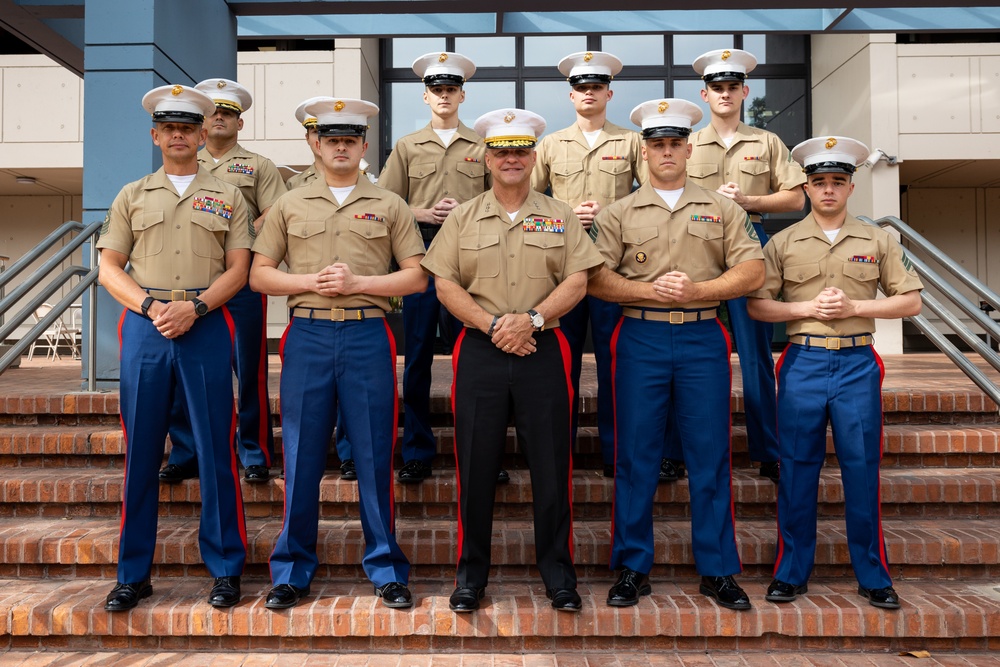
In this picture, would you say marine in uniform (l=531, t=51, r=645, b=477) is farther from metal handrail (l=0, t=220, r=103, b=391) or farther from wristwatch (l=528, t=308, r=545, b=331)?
metal handrail (l=0, t=220, r=103, b=391)

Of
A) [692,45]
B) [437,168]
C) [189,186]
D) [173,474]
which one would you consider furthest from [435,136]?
[692,45]

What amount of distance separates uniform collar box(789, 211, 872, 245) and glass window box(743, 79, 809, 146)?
9.09m

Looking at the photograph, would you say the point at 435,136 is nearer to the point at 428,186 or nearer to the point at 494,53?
the point at 428,186

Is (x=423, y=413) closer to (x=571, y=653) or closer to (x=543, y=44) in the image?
(x=571, y=653)

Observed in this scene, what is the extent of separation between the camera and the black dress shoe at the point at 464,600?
3.25 m

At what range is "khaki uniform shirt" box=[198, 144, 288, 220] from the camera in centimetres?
424

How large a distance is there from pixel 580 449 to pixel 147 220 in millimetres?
2433

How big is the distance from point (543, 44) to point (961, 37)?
5.99 m

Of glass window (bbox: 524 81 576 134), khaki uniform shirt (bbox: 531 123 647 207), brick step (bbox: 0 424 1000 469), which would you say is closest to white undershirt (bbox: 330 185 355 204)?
khaki uniform shirt (bbox: 531 123 647 207)

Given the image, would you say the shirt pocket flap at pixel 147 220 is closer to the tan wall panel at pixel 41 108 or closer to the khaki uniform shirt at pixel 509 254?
the khaki uniform shirt at pixel 509 254

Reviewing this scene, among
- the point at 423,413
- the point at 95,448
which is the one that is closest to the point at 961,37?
the point at 423,413

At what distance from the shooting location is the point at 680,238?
11.4 ft

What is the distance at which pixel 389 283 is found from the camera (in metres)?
3.36

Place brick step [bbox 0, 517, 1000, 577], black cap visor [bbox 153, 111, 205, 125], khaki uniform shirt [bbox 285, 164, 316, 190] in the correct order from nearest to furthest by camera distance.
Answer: black cap visor [bbox 153, 111, 205, 125] < brick step [bbox 0, 517, 1000, 577] < khaki uniform shirt [bbox 285, 164, 316, 190]
